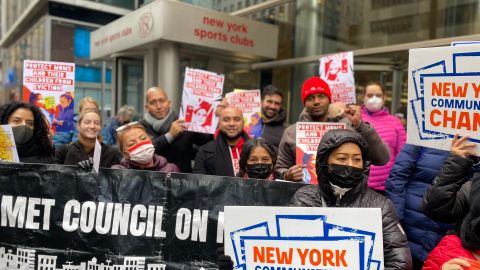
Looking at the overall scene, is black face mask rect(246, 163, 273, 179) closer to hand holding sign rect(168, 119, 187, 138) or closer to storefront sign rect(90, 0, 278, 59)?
hand holding sign rect(168, 119, 187, 138)

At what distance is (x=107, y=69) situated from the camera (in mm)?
17453

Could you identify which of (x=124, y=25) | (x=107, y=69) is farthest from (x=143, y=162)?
(x=107, y=69)

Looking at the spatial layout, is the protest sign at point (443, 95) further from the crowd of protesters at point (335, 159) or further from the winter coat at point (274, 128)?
the winter coat at point (274, 128)

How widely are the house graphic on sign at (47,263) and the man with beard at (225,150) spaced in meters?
1.17

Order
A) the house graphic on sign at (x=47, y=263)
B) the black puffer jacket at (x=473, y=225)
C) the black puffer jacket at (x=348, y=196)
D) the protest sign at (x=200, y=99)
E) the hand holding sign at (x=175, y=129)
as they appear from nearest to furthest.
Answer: the black puffer jacket at (x=473, y=225) < the black puffer jacket at (x=348, y=196) < the house graphic on sign at (x=47, y=263) < the hand holding sign at (x=175, y=129) < the protest sign at (x=200, y=99)

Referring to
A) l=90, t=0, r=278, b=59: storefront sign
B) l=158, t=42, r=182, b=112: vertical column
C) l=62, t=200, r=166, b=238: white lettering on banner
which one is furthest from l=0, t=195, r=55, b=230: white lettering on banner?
l=158, t=42, r=182, b=112: vertical column

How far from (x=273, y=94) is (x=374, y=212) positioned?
8.32 feet

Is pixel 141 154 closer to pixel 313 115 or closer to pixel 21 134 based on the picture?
pixel 21 134

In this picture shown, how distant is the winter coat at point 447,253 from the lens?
1828mm

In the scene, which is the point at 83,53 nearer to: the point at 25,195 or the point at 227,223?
the point at 25,195

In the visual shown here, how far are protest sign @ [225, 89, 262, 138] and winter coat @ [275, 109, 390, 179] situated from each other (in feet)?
5.02

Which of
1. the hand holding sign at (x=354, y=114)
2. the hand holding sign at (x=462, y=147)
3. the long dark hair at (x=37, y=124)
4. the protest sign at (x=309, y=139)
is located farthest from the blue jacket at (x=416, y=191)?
the long dark hair at (x=37, y=124)

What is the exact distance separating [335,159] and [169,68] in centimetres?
735

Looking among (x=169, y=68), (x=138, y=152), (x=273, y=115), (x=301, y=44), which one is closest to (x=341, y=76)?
(x=273, y=115)
